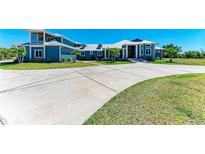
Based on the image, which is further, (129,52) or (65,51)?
(129,52)

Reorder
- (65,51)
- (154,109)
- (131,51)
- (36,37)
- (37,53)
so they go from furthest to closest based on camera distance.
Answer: (131,51), (65,51), (36,37), (37,53), (154,109)

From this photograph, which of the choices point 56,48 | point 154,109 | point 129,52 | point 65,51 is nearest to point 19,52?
point 56,48

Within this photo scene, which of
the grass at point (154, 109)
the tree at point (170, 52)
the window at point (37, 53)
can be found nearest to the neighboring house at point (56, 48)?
the window at point (37, 53)

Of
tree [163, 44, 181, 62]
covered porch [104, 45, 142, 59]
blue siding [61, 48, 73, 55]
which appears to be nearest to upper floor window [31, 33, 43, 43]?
blue siding [61, 48, 73, 55]

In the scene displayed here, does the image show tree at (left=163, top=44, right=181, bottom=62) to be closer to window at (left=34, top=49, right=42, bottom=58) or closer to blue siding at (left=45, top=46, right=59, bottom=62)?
blue siding at (left=45, top=46, right=59, bottom=62)

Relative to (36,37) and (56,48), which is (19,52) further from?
(56,48)

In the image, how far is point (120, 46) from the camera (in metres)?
28.2

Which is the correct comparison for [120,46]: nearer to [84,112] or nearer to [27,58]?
[27,58]

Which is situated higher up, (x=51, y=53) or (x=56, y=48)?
(x=56, y=48)

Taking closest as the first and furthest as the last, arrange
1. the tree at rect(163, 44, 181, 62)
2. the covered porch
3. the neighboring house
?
the tree at rect(163, 44, 181, 62) < the neighboring house < the covered porch

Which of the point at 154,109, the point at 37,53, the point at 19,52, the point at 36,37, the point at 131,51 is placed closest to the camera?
the point at 154,109

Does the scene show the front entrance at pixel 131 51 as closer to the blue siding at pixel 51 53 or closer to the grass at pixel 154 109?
the blue siding at pixel 51 53
